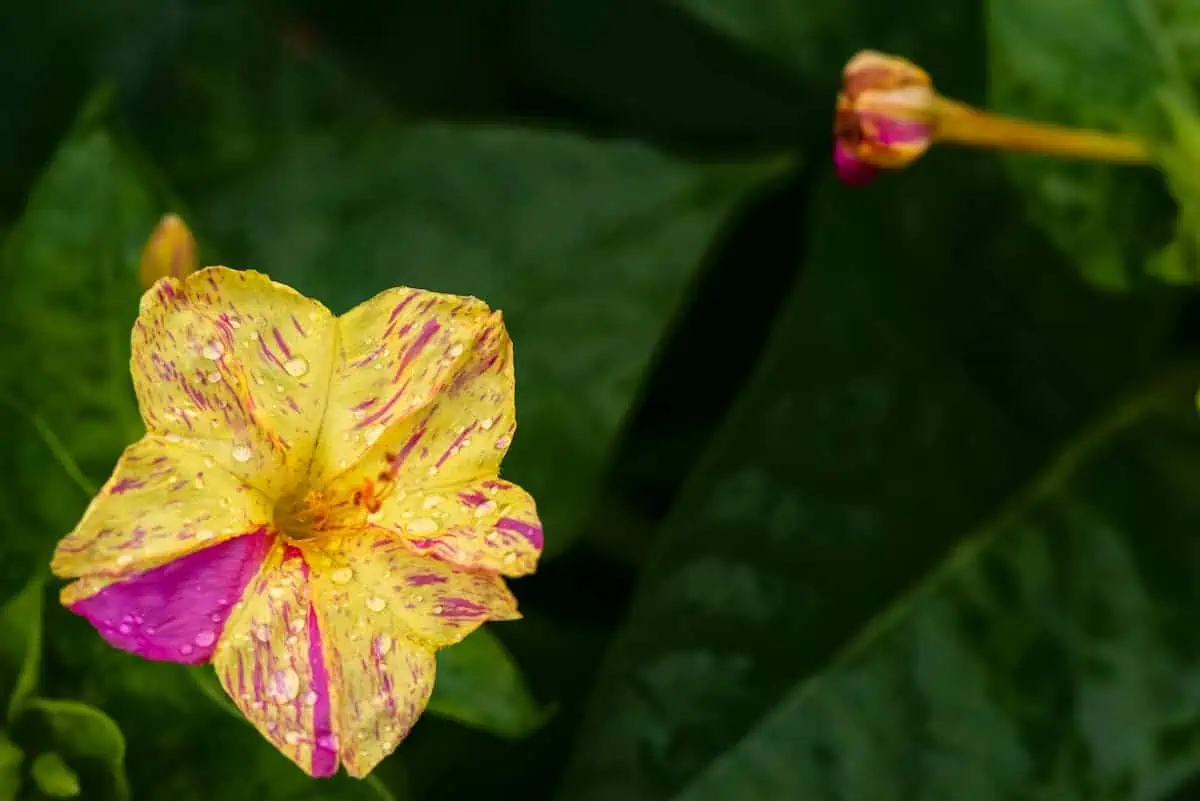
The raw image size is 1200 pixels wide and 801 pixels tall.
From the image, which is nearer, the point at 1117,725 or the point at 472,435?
the point at 472,435

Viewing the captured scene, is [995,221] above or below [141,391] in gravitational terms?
below

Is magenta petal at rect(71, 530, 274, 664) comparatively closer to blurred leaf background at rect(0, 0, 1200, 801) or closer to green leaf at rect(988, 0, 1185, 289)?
blurred leaf background at rect(0, 0, 1200, 801)

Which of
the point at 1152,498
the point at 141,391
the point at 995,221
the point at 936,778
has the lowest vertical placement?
the point at 936,778

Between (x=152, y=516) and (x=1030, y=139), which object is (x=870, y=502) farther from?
(x=152, y=516)

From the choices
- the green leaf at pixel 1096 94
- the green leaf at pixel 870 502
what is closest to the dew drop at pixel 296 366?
the green leaf at pixel 870 502

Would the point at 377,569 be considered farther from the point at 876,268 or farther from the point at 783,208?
the point at 783,208

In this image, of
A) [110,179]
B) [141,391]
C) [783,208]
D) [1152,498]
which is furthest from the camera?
[783,208]

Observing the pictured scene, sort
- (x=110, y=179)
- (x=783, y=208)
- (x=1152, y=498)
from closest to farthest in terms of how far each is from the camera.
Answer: (x=110, y=179), (x=1152, y=498), (x=783, y=208)

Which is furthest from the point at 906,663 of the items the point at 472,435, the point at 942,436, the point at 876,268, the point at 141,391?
the point at 141,391
